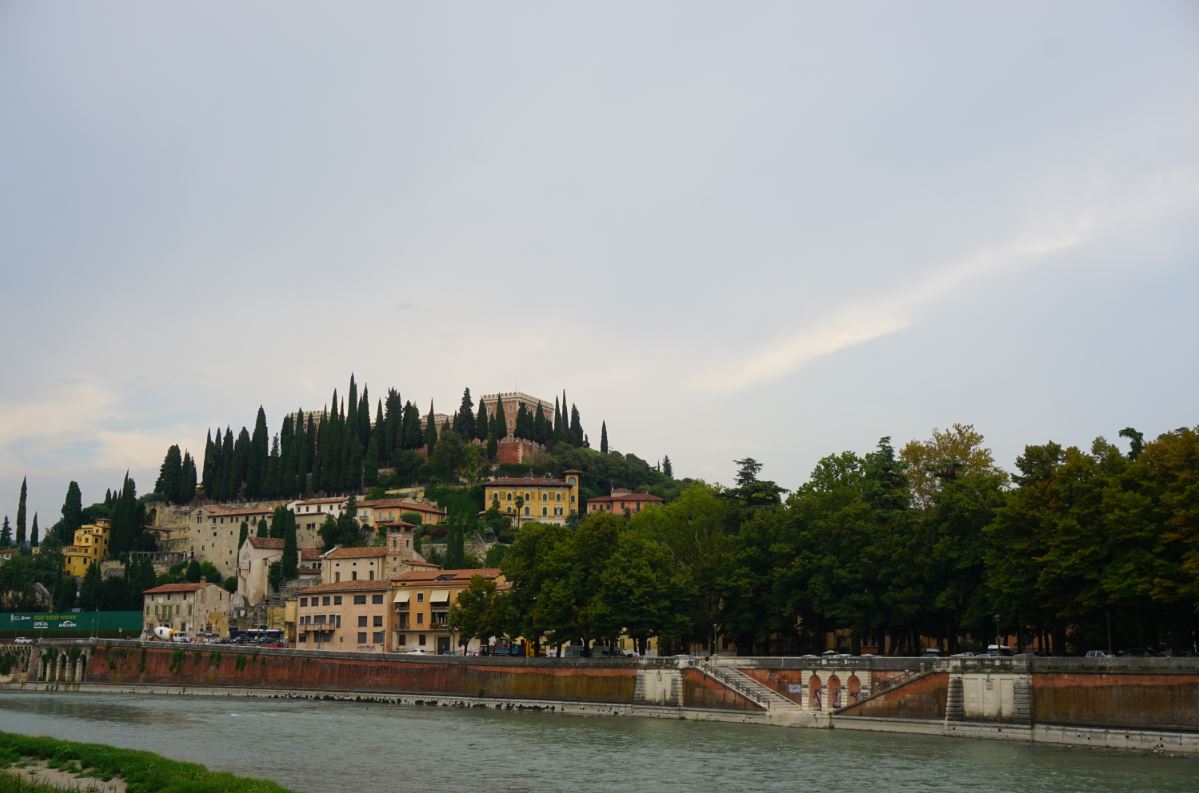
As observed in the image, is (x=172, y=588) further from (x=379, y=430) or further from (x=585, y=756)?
(x=585, y=756)

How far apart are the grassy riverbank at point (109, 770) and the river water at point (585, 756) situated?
4054 mm

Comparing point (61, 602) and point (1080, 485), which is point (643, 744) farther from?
point (61, 602)

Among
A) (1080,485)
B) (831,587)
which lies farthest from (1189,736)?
(831,587)

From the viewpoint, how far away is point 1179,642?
50.5 metres

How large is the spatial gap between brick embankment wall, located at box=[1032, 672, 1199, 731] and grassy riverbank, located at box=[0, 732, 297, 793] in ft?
95.1

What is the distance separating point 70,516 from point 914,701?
12140cm

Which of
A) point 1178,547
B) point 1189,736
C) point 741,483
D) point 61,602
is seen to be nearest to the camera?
point 1189,736

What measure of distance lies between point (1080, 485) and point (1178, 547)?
5.20m

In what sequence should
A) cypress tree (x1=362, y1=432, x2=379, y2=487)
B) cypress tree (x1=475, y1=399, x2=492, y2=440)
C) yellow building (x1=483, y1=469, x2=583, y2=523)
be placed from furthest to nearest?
1. cypress tree (x1=475, y1=399, x2=492, y2=440)
2. cypress tree (x1=362, y1=432, x2=379, y2=487)
3. yellow building (x1=483, y1=469, x2=583, y2=523)

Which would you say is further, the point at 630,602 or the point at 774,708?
the point at 630,602

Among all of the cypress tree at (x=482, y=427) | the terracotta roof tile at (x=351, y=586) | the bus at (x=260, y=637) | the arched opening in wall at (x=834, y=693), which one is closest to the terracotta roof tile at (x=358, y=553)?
the terracotta roof tile at (x=351, y=586)

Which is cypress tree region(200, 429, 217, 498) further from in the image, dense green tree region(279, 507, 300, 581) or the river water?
the river water

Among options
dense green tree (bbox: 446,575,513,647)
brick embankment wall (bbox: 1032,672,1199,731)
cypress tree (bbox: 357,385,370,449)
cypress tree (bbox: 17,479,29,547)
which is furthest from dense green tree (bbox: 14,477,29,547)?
brick embankment wall (bbox: 1032,672,1199,731)

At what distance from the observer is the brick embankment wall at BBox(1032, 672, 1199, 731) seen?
3944 centimetres
